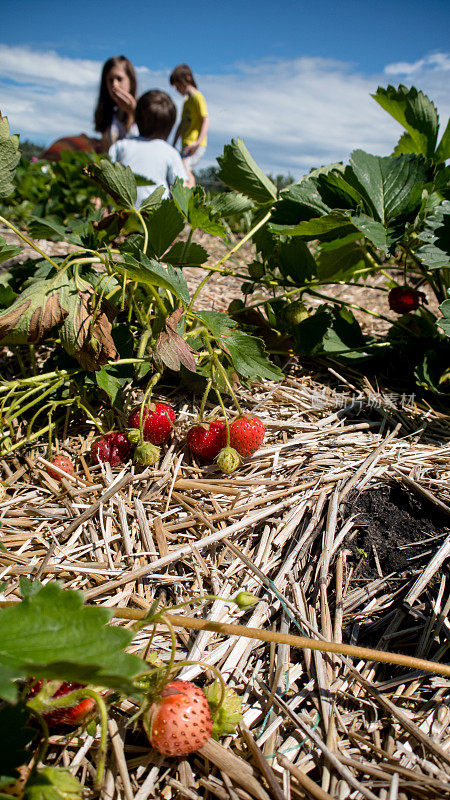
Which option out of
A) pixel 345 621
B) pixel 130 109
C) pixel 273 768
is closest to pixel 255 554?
pixel 345 621

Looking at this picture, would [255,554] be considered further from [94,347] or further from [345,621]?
[94,347]

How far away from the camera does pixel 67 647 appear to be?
54cm

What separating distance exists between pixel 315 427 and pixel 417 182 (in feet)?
2.30

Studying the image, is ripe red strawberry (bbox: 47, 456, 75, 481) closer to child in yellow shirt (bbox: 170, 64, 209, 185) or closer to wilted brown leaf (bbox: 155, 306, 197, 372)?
wilted brown leaf (bbox: 155, 306, 197, 372)

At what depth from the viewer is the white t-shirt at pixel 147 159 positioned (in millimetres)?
3104

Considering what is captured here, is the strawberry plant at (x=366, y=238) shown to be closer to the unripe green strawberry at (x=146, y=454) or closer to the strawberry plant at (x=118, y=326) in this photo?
the strawberry plant at (x=118, y=326)

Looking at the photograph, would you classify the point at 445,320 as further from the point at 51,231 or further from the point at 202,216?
the point at 51,231

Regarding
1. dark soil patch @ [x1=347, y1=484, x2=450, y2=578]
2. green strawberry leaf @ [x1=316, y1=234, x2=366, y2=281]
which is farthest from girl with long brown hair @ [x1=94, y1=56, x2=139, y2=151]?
dark soil patch @ [x1=347, y1=484, x2=450, y2=578]

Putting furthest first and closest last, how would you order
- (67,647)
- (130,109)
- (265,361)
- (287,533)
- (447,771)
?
1. (130,109)
2. (265,361)
3. (287,533)
4. (447,771)
5. (67,647)

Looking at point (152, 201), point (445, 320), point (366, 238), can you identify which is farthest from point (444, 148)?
point (152, 201)

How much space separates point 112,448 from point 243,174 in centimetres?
101

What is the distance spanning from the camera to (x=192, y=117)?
16.0 ft

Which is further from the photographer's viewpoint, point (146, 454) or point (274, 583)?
point (146, 454)

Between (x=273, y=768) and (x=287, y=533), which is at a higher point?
(x=287, y=533)
